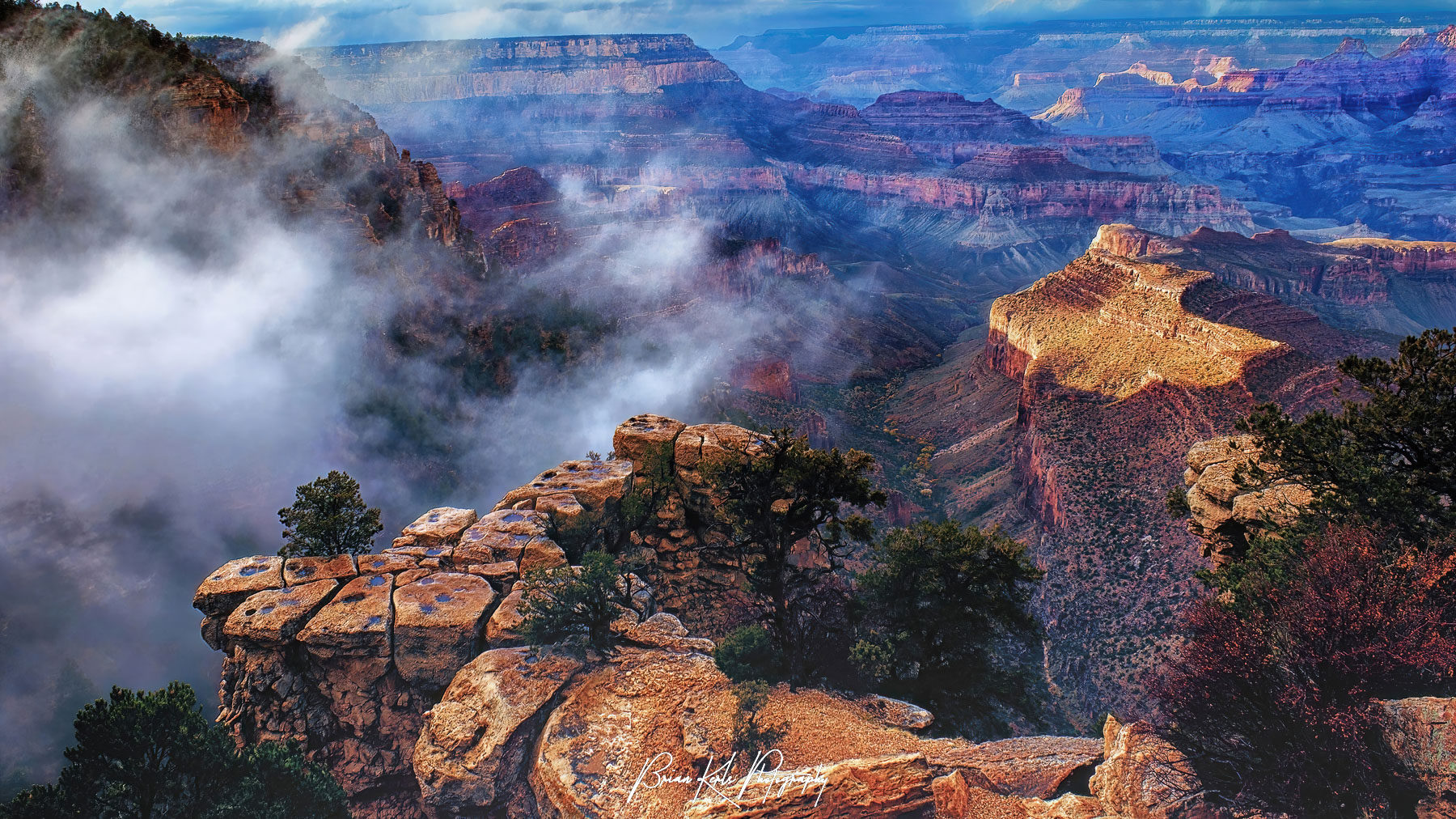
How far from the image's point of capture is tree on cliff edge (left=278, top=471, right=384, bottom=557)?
114 feet

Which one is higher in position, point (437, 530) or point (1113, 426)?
point (437, 530)

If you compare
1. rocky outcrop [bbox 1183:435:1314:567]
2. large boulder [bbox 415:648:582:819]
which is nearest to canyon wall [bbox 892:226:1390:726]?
rocky outcrop [bbox 1183:435:1314:567]

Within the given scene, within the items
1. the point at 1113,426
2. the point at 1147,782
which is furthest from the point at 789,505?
the point at 1113,426

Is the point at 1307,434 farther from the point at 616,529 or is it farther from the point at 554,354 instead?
the point at 554,354

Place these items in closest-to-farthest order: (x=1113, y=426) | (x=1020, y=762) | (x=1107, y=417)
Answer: (x=1020, y=762)
(x=1113, y=426)
(x=1107, y=417)

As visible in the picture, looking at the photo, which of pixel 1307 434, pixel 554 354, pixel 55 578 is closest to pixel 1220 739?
pixel 1307 434

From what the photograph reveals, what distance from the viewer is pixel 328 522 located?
34531 millimetres

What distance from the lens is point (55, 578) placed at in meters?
46.8

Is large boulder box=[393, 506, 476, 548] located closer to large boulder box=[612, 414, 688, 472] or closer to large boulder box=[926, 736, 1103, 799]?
large boulder box=[612, 414, 688, 472]

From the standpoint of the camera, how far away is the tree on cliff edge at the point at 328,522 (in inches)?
1367

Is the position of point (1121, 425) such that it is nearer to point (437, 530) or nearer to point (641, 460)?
point (641, 460)

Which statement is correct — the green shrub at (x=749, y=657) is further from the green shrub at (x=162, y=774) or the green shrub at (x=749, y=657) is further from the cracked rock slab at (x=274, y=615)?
the cracked rock slab at (x=274, y=615)

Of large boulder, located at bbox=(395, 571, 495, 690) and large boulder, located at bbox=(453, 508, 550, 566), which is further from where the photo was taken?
large boulder, located at bbox=(453, 508, 550, 566)

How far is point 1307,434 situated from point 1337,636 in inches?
467
